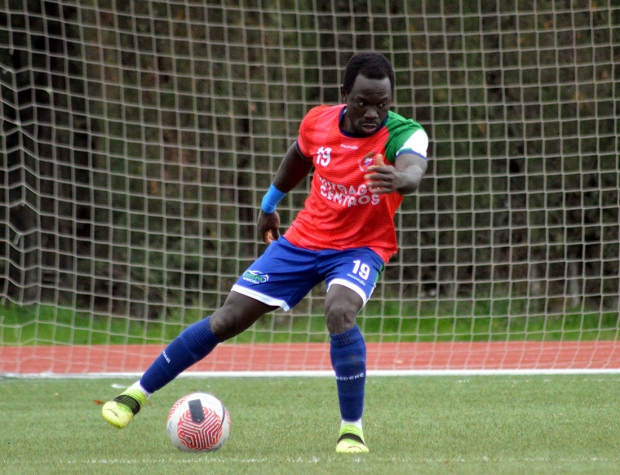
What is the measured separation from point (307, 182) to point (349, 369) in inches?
257

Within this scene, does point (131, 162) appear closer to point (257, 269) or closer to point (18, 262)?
point (18, 262)

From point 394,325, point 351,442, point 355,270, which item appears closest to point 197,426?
point 351,442

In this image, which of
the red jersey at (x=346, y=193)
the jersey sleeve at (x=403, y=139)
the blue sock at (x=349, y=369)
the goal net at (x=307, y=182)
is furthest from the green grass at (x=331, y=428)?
the goal net at (x=307, y=182)

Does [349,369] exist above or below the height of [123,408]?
above

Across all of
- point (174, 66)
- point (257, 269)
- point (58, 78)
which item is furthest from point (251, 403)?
point (58, 78)

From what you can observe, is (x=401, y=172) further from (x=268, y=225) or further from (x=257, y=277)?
(x=268, y=225)

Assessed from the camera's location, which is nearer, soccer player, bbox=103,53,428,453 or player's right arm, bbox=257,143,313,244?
soccer player, bbox=103,53,428,453

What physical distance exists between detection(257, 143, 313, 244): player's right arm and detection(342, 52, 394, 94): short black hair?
53 cm

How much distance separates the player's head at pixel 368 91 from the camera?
4.22 metres

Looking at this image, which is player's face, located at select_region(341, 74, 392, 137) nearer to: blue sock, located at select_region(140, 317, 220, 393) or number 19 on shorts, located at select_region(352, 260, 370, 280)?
number 19 on shorts, located at select_region(352, 260, 370, 280)

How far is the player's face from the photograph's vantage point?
166 inches

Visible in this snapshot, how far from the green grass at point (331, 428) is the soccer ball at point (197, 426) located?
7 cm

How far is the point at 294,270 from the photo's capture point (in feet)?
14.8

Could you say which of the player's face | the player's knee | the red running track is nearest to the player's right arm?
the player's face
